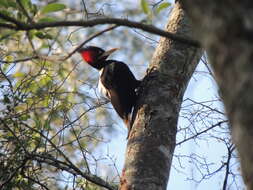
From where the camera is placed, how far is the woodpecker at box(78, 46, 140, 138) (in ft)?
14.5

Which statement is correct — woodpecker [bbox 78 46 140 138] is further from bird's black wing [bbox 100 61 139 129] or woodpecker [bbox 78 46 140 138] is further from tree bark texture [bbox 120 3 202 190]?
tree bark texture [bbox 120 3 202 190]

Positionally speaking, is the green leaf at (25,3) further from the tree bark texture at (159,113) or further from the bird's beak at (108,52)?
the bird's beak at (108,52)

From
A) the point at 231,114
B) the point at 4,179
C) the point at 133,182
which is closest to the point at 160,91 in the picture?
the point at 133,182

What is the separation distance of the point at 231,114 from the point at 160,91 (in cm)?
225

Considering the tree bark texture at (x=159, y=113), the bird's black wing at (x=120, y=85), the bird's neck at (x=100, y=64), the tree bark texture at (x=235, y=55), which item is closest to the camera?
the tree bark texture at (x=235, y=55)

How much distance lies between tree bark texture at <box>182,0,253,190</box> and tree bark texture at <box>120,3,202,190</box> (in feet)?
5.49

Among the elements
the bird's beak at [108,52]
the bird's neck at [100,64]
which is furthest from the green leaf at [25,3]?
the bird's neck at [100,64]

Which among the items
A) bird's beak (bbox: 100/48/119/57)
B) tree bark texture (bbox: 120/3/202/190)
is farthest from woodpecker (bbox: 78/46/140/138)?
tree bark texture (bbox: 120/3/202/190)

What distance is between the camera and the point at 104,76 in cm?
480

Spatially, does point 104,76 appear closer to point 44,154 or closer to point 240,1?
point 44,154

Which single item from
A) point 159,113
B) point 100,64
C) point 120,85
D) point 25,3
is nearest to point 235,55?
point 25,3

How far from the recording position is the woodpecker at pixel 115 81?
14.5 feet

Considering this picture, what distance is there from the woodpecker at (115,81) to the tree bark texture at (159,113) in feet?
3.04

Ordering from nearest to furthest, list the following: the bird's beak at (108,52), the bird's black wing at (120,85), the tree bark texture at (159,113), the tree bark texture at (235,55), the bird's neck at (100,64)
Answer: the tree bark texture at (235,55) < the tree bark texture at (159,113) < the bird's black wing at (120,85) < the bird's beak at (108,52) < the bird's neck at (100,64)
